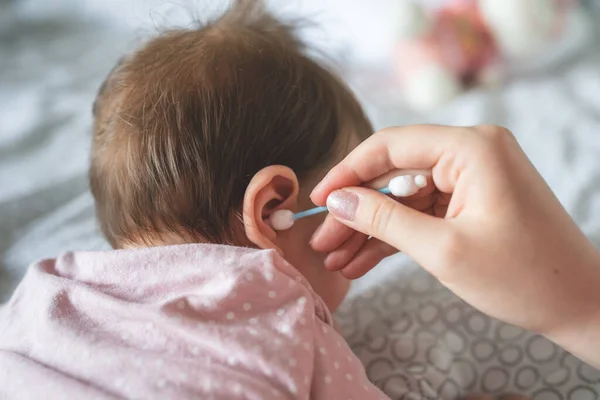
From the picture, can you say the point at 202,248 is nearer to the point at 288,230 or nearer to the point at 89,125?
the point at 288,230

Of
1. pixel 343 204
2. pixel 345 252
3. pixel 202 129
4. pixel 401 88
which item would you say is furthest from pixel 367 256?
pixel 401 88

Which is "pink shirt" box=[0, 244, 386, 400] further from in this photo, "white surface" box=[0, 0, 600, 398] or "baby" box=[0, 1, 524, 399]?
"white surface" box=[0, 0, 600, 398]

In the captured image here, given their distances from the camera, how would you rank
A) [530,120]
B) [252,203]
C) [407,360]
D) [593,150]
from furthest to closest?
[530,120], [593,150], [407,360], [252,203]

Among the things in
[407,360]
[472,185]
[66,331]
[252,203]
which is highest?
[472,185]

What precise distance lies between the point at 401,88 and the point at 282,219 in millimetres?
883

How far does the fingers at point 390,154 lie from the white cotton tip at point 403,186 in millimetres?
16

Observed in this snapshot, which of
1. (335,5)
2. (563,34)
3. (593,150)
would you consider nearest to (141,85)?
(593,150)

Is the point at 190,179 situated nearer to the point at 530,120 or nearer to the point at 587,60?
the point at 530,120

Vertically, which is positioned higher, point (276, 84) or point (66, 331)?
point (276, 84)

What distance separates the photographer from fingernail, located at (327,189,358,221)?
707mm

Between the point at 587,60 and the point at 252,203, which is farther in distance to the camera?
the point at 587,60

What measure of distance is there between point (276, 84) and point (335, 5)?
3.26 feet

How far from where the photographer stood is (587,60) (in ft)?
5.17

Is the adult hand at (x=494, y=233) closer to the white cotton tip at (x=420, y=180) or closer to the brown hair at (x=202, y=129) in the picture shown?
the white cotton tip at (x=420, y=180)
